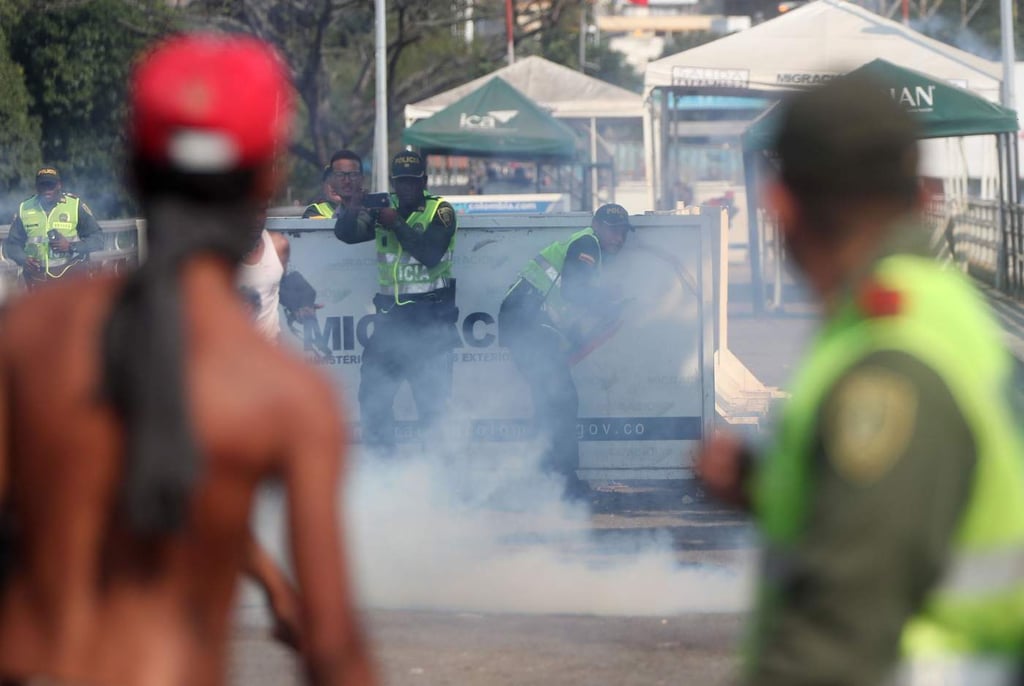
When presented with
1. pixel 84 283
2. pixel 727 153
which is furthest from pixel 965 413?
pixel 727 153

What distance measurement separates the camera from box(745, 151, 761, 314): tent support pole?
18.8m

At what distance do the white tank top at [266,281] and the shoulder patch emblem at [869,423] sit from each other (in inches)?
237

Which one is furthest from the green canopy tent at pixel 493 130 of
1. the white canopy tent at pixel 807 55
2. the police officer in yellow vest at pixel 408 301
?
the police officer in yellow vest at pixel 408 301

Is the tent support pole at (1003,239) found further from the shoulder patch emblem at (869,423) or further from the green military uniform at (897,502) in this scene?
the shoulder patch emblem at (869,423)

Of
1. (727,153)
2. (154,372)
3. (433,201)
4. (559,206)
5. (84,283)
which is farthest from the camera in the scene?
(727,153)

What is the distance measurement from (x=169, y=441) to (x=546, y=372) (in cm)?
746

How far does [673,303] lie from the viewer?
966cm

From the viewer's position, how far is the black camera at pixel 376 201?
31.7 feet

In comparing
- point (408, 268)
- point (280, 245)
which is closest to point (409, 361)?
point (408, 268)

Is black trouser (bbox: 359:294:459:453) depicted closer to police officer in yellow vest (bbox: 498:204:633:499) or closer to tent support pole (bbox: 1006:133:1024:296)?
police officer in yellow vest (bbox: 498:204:633:499)

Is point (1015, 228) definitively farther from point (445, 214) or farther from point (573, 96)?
point (445, 214)

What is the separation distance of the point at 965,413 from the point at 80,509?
3.59ft

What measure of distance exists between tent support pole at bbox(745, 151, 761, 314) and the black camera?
29.6 ft

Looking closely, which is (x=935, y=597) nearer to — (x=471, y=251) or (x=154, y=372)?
(x=154, y=372)
